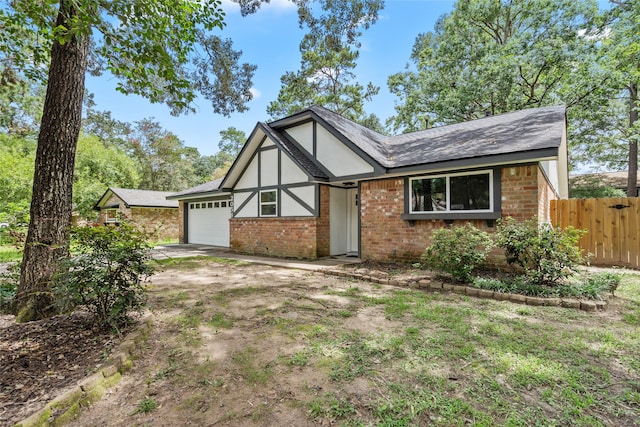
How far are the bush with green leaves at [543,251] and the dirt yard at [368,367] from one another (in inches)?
35.0

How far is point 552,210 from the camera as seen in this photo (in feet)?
29.6

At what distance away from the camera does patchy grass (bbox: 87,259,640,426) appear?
7.13 ft

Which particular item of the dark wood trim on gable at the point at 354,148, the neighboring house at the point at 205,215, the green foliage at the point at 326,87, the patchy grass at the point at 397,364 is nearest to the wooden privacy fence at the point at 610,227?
the patchy grass at the point at 397,364

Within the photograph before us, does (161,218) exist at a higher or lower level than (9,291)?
higher

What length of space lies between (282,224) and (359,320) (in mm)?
6758

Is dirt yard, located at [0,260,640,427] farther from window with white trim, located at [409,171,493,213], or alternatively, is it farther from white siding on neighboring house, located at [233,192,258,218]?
white siding on neighboring house, located at [233,192,258,218]

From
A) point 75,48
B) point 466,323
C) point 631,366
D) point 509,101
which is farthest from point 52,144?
point 509,101

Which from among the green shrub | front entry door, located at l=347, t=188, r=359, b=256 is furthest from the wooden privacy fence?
the green shrub

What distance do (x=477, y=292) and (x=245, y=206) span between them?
9.03 m

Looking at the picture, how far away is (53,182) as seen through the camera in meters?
3.75

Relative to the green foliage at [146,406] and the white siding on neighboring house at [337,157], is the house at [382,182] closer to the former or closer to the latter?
the white siding on neighboring house at [337,157]

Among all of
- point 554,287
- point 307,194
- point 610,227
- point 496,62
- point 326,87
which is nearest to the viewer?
point 554,287

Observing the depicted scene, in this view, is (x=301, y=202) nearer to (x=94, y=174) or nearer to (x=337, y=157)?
(x=337, y=157)

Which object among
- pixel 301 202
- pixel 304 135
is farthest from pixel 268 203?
pixel 304 135
